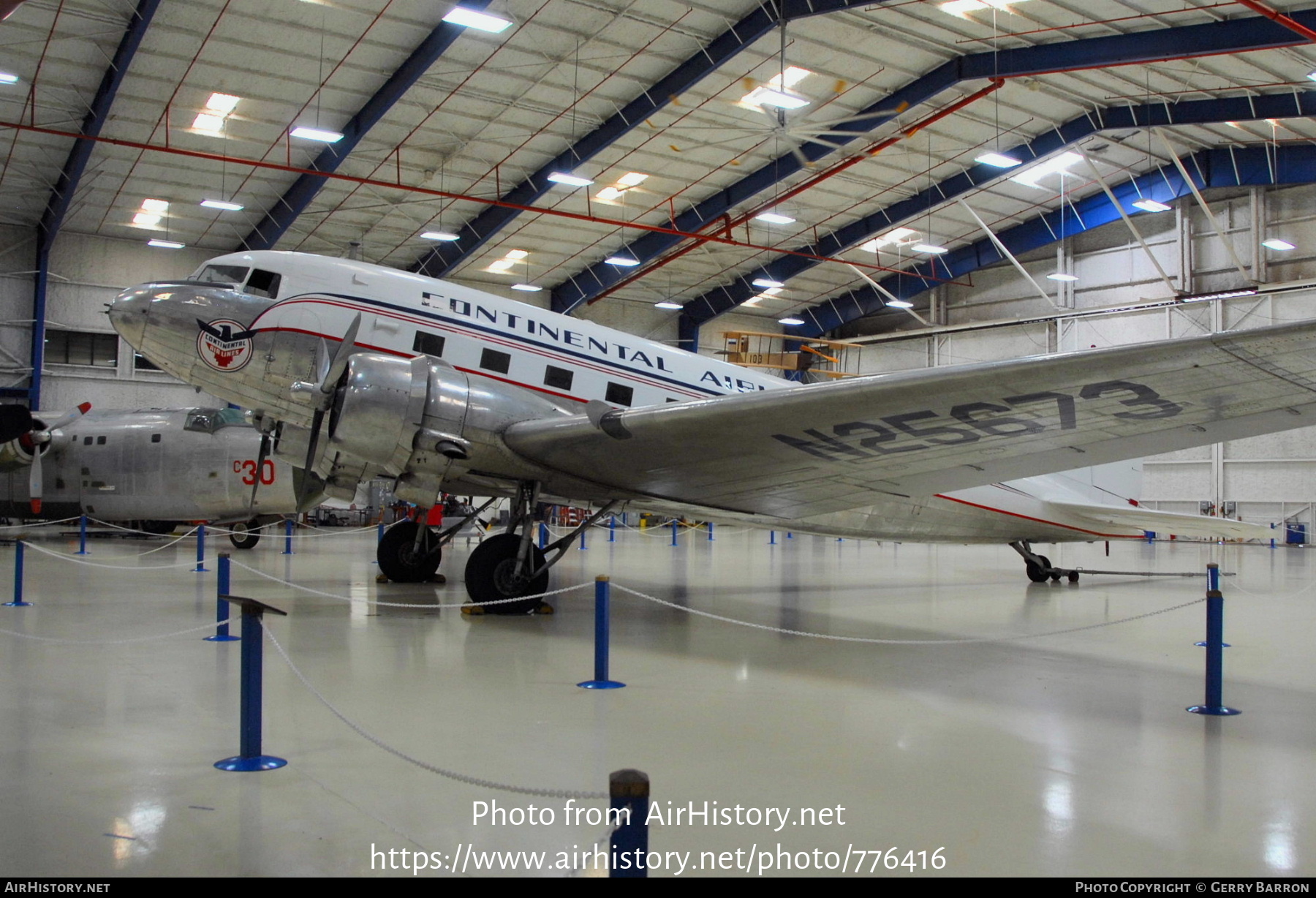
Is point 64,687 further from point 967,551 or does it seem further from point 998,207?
point 998,207

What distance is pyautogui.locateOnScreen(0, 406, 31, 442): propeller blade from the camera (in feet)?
56.4

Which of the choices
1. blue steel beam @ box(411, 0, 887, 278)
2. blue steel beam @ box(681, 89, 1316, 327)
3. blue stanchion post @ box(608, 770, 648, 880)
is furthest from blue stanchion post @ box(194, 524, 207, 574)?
blue steel beam @ box(681, 89, 1316, 327)

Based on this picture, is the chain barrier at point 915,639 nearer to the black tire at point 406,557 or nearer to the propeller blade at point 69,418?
the black tire at point 406,557

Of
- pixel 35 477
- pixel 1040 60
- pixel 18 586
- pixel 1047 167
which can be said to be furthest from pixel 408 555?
pixel 1047 167

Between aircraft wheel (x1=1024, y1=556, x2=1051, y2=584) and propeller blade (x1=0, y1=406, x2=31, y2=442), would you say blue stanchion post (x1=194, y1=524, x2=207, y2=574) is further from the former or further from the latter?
aircraft wheel (x1=1024, y1=556, x2=1051, y2=584)

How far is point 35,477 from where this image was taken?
19562 mm

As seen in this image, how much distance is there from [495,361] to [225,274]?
120 inches

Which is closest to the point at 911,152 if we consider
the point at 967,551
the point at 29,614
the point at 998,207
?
the point at 998,207

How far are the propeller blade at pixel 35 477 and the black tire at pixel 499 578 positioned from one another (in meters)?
14.7

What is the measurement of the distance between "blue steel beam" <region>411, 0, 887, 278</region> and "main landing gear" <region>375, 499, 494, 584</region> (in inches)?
518

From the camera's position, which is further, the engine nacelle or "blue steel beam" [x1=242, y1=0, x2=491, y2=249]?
"blue steel beam" [x1=242, y1=0, x2=491, y2=249]

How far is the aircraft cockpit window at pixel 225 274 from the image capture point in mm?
9938

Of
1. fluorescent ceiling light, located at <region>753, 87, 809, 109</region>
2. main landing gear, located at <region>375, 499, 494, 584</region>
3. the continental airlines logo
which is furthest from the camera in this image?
fluorescent ceiling light, located at <region>753, 87, 809, 109</region>

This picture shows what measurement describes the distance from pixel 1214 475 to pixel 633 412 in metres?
31.5
